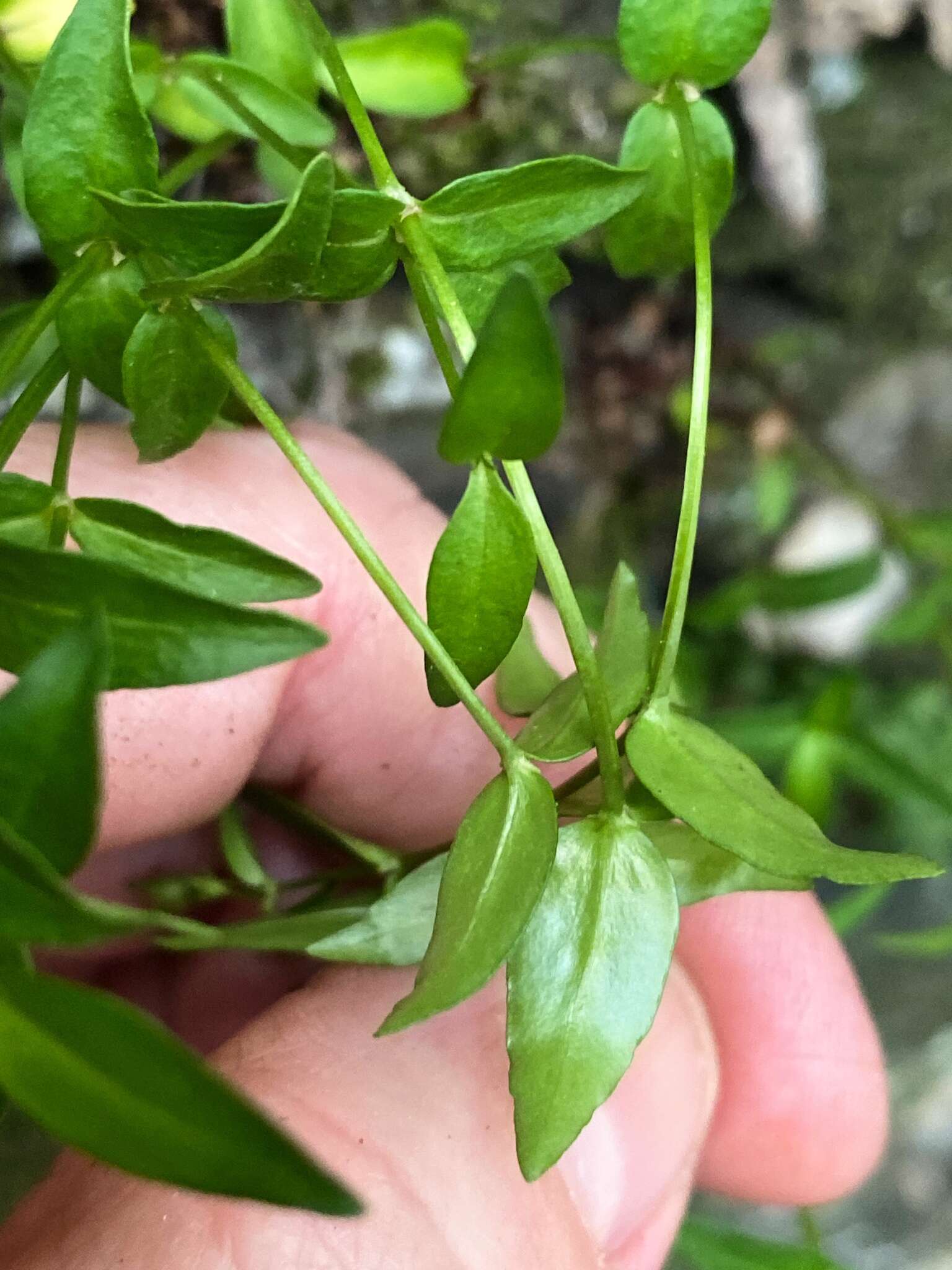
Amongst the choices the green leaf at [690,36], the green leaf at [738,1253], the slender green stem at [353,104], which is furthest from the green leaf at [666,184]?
the green leaf at [738,1253]

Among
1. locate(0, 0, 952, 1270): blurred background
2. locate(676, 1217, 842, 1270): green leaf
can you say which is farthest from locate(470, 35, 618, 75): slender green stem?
locate(676, 1217, 842, 1270): green leaf

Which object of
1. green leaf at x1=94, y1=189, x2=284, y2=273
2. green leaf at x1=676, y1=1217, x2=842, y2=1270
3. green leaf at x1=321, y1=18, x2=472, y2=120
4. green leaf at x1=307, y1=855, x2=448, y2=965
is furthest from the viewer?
green leaf at x1=676, y1=1217, x2=842, y2=1270

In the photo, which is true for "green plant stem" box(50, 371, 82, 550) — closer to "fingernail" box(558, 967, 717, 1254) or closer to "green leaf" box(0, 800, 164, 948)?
"green leaf" box(0, 800, 164, 948)

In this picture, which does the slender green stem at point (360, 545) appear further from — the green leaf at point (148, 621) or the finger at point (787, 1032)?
the finger at point (787, 1032)

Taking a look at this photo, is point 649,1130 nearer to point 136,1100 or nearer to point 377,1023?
point 377,1023

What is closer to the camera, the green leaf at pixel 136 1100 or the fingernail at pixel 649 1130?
the green leaf at pixel 136 1100

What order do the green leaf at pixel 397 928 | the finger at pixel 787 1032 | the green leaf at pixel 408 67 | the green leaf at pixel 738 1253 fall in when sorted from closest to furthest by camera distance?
the green leaf at pixel 397 928 < the green leaf at pixel 408 67 < the green leaf at pixel 738 1253 < the finger at pixel 787 1032

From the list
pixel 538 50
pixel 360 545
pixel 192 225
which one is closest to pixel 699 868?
pixel 360 545
